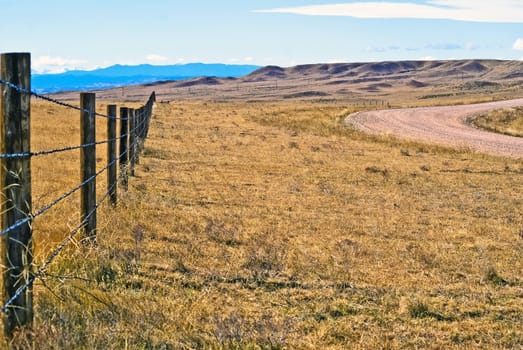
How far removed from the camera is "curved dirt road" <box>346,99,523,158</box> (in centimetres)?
2612

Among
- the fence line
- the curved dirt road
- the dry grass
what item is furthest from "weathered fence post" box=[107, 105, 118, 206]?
the dry grass

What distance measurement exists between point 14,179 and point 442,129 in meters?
31.7

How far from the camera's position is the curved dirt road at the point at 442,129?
26.1 meters

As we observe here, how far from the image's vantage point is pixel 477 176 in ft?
54.6

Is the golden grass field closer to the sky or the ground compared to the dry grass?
closer to the ground

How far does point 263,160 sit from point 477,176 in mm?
6327

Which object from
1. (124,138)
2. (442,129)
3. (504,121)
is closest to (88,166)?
(124,138)

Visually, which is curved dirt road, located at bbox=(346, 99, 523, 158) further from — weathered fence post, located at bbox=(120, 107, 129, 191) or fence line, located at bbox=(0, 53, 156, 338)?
fence line, located at bbox=(0, 53, 156, 338)

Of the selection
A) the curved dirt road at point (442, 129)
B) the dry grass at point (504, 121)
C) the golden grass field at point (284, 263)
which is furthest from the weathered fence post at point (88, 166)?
the dry grass at point (504, 121)

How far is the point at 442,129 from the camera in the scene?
33.4m

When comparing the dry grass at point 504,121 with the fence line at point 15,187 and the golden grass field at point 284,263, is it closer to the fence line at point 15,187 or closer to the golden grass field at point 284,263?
the golden grass field at point 284,263

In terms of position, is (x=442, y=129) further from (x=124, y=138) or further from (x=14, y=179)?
(x=14, y=179)

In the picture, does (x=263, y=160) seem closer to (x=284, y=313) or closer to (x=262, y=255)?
(x=262, y=255)

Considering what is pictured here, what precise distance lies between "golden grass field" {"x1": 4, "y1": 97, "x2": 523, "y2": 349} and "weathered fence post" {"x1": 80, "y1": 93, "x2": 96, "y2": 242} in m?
0.26
